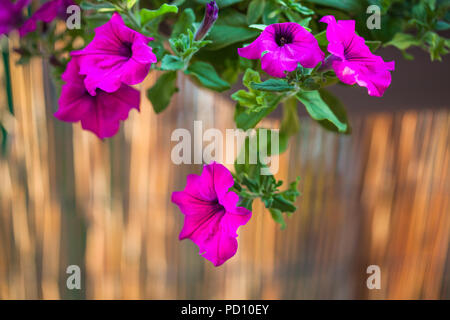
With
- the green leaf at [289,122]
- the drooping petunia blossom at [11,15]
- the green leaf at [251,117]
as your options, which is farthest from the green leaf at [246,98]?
the drooping petunia blossom at [11,15]

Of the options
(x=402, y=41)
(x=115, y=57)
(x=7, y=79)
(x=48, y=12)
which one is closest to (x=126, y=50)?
(x=115, y=57)

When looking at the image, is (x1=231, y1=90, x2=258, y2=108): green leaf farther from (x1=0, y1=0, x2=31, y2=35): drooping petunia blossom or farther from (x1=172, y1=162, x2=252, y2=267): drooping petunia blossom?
(x1=0, y1=0, x2=31, y2=35): drooping petunia blossom

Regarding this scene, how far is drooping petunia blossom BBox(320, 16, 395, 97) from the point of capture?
0.97 feet

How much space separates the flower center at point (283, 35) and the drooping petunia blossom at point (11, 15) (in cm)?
30

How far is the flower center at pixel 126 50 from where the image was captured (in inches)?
13.6

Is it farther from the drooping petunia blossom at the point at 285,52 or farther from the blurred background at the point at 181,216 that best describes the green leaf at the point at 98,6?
the blurred background at the point at 181,216

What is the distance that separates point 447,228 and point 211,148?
1.63 ft

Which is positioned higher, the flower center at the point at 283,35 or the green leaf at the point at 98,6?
the green leaf at the point at 98,6

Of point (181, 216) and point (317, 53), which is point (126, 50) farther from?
point (181, 216)

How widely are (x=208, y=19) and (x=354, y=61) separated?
122 millimetres

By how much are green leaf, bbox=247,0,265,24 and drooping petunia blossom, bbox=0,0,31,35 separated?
249 mm

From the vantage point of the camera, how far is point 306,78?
1.09 feet

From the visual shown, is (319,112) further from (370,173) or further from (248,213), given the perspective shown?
(370,173)

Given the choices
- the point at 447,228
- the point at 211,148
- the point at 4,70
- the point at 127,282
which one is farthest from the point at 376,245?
the point at 4,70
